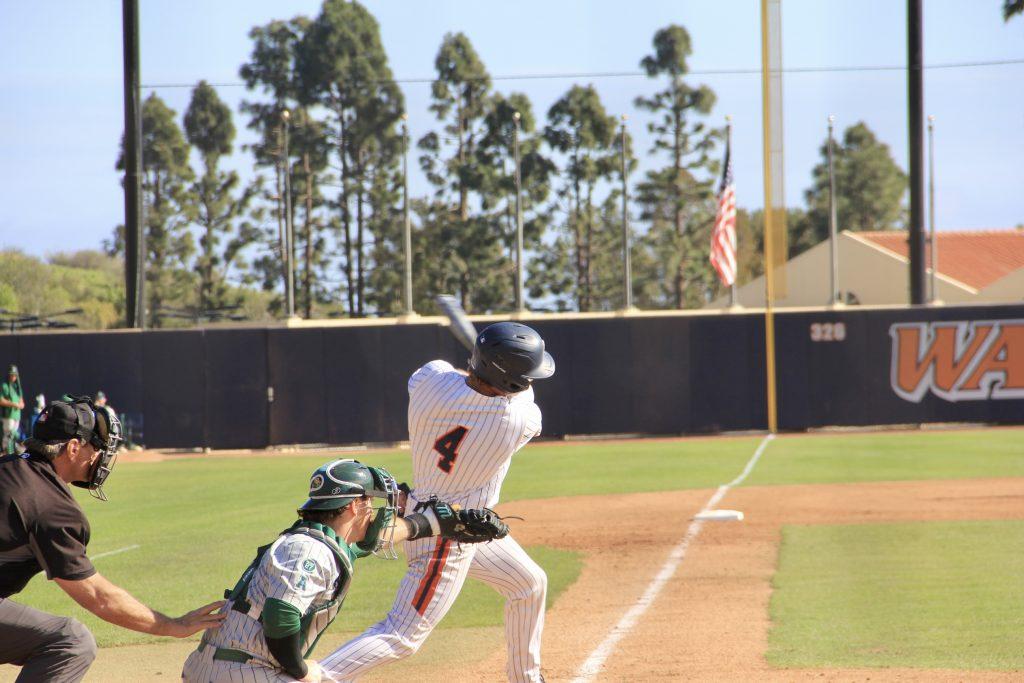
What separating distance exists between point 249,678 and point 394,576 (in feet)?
25.5

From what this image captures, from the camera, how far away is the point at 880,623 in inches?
367

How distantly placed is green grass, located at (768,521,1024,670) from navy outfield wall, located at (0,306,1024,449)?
15618 millimetres

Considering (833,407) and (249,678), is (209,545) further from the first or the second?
(833,407)

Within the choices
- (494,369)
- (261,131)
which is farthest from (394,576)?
(261,131)

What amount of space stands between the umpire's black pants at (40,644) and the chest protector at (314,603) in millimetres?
1009

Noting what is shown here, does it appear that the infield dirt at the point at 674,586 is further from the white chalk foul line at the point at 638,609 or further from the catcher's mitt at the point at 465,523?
the catcher's mitt at the point at 465,523

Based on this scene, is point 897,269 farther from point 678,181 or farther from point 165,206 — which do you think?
point 165,206

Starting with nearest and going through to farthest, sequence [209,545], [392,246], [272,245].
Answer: [209,545], [392,246], [272,245]

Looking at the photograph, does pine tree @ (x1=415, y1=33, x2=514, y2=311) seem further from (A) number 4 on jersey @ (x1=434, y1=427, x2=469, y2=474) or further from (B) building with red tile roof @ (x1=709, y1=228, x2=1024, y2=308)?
(A) number 4 on jersey @ (x1=434, y1=427, x2=469, y2=474)

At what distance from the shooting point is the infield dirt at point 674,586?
7.95 m

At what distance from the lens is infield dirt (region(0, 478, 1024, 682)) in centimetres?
795

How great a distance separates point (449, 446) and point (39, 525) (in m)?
2.04

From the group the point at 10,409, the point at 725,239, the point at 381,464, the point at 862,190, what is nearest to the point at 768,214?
the point at 725,239

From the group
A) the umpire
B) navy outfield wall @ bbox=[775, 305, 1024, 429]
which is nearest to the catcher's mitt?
the umpire
